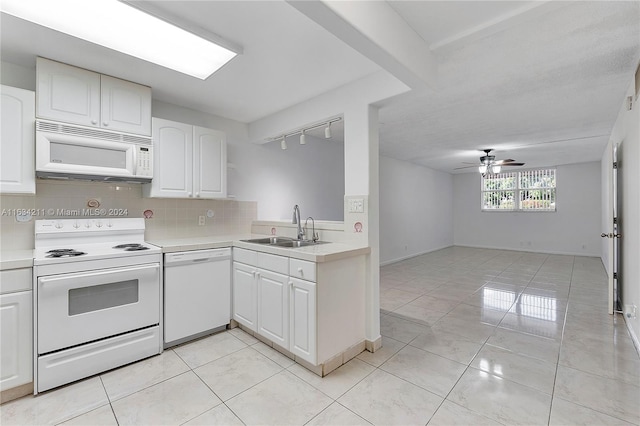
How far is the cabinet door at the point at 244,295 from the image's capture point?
2.67 m

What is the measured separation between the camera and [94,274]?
2.12 meters

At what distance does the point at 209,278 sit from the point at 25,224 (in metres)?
1.54

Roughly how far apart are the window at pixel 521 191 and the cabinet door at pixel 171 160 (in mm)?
7562

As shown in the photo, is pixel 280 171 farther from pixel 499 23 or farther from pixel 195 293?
pixel 499 23

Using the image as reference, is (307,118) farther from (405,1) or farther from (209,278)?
(209,278)

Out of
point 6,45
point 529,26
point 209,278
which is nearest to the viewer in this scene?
point 529,26

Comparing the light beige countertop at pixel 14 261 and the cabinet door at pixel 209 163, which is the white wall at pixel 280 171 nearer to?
the cabinet door at pixel 209 163

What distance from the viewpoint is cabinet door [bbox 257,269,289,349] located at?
234 cm

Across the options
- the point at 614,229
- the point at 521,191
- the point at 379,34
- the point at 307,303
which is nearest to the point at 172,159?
the point at 307,303

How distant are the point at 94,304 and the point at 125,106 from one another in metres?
1.72

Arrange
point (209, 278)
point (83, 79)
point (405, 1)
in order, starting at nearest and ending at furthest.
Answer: point (405, 1), point (83, 79), point (209, 278)

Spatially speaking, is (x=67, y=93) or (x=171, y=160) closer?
(x=67, y=93)

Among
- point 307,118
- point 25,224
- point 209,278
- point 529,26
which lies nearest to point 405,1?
point 529,26

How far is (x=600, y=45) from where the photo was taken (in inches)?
83.0
